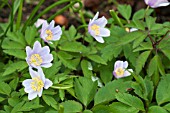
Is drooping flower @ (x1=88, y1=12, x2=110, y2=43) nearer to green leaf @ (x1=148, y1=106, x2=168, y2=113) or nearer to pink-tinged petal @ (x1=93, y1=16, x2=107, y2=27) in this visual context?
pink-tinged petal @ (x1=93, y1=16, x2=107, y2=27)

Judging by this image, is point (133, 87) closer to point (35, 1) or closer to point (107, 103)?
point (107, 103)

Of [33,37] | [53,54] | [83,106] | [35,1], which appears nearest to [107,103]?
[83,106]

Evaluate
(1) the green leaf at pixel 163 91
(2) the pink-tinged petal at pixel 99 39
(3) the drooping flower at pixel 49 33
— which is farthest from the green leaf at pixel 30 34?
(1) the green leaf at pixel 163 91

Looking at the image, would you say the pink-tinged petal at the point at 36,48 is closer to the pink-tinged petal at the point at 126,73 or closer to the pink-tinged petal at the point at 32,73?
the pink-tinged petal at the point at 32,73

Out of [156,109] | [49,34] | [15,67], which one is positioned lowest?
[156,109]

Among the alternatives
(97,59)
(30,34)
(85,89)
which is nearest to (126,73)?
(97,59)

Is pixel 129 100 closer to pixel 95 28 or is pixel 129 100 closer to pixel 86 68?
pixel 86 68
